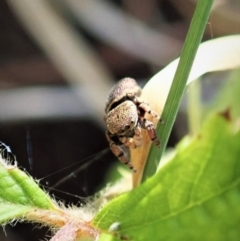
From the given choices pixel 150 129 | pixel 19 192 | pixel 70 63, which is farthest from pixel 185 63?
pixel 70 63

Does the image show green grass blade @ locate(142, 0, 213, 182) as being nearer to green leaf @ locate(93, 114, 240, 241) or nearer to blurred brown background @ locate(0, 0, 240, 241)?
green leaf @ locate(93, 114, 240, 241)

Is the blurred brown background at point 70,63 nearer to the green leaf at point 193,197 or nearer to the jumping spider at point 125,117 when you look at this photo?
the jumping spider at point 125,117

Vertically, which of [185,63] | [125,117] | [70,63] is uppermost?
[185,63]

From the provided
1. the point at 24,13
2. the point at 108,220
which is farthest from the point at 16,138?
the point at 108,220

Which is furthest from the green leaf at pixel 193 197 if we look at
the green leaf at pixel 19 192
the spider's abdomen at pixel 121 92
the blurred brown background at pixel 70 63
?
the blurred brown background at pixel 70 63

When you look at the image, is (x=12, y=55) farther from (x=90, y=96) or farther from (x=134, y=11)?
(x=134, y=11)

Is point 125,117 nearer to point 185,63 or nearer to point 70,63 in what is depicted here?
point 185,63
